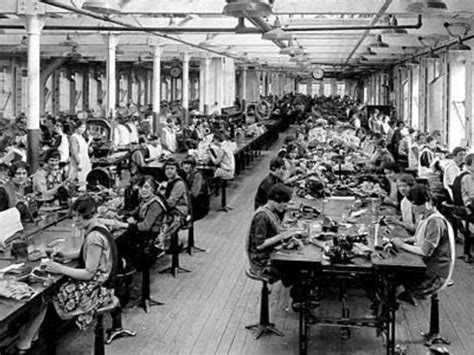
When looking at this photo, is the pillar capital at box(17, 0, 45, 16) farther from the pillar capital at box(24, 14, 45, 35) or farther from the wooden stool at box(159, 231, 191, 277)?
the wooden stool at box(159, 231, 191, 277)

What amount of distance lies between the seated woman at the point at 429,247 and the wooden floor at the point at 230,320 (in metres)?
0.52

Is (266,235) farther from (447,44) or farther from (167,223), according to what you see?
(447,44)

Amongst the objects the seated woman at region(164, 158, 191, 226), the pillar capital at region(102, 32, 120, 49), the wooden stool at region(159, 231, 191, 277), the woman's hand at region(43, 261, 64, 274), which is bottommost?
the wooden stool at region(159, 231, 191, 277)

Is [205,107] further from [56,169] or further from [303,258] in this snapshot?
[303,258]

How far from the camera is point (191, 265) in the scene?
8.56 metres

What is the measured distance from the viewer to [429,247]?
18.6 ft

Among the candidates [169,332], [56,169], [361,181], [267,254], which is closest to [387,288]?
[267,254]

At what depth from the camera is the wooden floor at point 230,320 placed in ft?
19.5

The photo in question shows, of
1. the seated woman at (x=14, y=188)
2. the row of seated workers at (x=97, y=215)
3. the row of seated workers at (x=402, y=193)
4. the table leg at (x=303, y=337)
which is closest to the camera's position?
the row of seated workers at (x=97, y=215)

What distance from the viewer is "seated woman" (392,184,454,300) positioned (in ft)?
18.8

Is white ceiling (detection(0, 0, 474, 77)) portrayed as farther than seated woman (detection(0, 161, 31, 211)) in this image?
Yes

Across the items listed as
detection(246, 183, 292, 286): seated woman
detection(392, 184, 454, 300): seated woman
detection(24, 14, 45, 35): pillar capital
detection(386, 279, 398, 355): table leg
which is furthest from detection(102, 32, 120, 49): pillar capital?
detection(386, 279, 398, 355): table leg

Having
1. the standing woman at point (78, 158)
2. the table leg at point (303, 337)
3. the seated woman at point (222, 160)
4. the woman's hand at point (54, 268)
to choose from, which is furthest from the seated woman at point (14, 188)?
the seated woman at point (222, 160)

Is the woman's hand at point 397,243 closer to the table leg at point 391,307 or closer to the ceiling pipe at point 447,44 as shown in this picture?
the table leg at point 391,307
